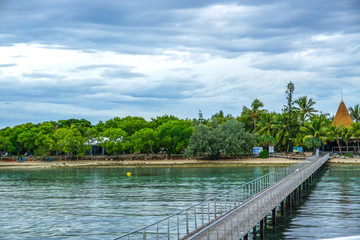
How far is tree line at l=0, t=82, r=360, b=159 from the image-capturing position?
90.4 meters

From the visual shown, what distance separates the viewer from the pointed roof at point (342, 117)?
96.2 m

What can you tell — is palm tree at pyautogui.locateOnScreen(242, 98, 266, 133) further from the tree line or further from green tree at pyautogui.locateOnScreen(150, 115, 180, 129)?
green tree at pyautogui.locateOnScreen(150, 115, 180, 129)

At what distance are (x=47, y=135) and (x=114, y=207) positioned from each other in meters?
74.2

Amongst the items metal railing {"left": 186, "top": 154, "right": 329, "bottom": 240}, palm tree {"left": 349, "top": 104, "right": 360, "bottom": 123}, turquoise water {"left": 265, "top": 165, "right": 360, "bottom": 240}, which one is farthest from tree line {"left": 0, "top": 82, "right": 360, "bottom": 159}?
metal railing {"left": 186, "top": 154, "right": 329, "bottom": 240}

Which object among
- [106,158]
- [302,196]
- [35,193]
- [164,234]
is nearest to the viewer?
[164,234]

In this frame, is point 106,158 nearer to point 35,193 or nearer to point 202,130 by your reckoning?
point 202,130

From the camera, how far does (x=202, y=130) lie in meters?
91.6

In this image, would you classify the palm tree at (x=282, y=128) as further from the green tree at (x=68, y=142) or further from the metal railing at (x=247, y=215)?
the metal railing at (x=247, y=215)

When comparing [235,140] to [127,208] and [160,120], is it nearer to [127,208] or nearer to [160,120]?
[160,120]

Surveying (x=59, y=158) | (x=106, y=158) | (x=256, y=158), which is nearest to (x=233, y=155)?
(x=256, y=158)

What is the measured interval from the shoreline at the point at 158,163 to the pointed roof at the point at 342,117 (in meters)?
11.6

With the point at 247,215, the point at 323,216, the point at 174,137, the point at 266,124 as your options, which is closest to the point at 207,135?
the point at 174,137

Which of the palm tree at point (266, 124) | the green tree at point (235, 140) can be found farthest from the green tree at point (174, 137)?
the palm tree at point (266, 124)

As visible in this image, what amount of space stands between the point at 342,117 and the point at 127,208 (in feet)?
238
